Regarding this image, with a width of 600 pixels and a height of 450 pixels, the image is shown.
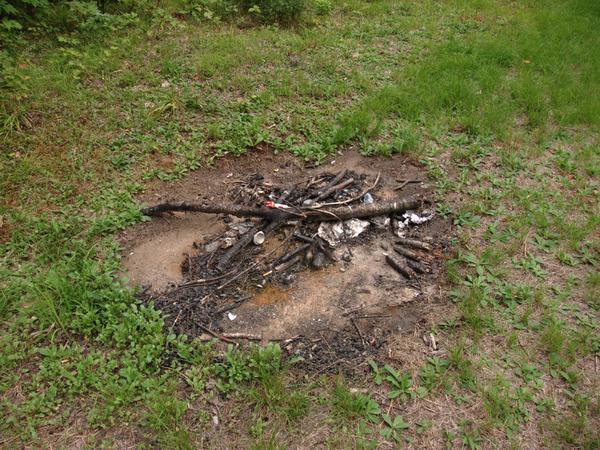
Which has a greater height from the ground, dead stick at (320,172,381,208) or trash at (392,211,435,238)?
dead stick at (320,172,381,208)

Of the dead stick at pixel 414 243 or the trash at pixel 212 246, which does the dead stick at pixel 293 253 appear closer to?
the trash at pixel 212 246

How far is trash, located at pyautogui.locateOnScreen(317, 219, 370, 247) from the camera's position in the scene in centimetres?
380

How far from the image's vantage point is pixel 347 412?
8.78 feet

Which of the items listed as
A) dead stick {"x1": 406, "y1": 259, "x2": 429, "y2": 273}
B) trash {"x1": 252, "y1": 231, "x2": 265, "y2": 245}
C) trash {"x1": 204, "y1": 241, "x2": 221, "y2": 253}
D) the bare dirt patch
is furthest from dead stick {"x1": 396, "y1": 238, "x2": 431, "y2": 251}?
trash {"x1": 204, "y1": 241, "x2": 221, "y2": 253}

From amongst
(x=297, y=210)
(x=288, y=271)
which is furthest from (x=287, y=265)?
(x=297, y=210)

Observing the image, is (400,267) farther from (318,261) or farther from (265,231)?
(265,231)

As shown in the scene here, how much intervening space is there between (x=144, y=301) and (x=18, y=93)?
314 cm

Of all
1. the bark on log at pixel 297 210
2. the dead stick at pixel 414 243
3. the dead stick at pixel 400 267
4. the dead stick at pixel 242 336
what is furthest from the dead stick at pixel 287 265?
the dead stick at pixel 414 243

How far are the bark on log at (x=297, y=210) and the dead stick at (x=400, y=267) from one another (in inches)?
19.5

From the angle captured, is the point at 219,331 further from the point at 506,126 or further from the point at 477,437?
the point at 506,126

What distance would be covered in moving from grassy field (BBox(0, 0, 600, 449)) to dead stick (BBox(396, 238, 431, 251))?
27cm

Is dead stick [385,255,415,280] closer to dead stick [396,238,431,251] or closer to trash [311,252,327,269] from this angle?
dead stick [396,238,431,251]

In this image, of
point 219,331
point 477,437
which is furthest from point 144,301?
point 477,437

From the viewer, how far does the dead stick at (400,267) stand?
3.55m
